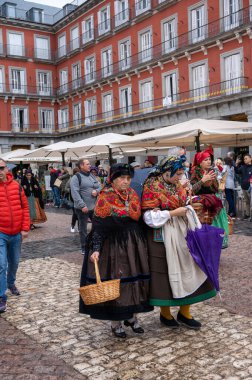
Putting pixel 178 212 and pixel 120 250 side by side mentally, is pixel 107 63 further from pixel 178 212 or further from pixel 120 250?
pixel 120 250

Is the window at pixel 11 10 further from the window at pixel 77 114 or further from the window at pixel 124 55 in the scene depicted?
the window at pixel 124 55

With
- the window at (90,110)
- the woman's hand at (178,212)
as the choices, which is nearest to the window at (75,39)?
the window at (90,110)

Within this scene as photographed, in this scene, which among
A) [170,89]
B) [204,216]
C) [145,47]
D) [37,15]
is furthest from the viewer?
[37,15]

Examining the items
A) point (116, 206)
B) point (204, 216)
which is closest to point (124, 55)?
point (204, 216)

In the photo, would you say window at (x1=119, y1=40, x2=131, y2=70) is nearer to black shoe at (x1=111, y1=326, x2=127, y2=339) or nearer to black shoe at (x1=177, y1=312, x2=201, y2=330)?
black shoe at (x1=177, y1=312, x2=201, y2=330)

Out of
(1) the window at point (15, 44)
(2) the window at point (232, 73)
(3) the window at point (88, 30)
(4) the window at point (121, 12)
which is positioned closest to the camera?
(2) the window at point (232, 73)

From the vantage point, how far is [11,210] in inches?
218

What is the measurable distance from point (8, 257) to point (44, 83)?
3802 cm

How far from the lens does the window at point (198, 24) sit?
2520cm

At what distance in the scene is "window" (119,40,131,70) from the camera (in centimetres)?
3164

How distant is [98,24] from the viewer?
3469 cm

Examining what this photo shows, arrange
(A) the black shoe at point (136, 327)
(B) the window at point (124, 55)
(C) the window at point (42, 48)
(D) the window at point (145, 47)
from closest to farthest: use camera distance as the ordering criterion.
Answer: (A) the black shoe at point (136, 327) → (D) the window at point (145, 47) → (B) the window at point (124, 55) → (C) the window at point (42, 48)

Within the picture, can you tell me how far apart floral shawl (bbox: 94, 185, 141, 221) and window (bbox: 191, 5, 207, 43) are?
23.1 m

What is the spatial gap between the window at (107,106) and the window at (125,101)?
4.67ft
